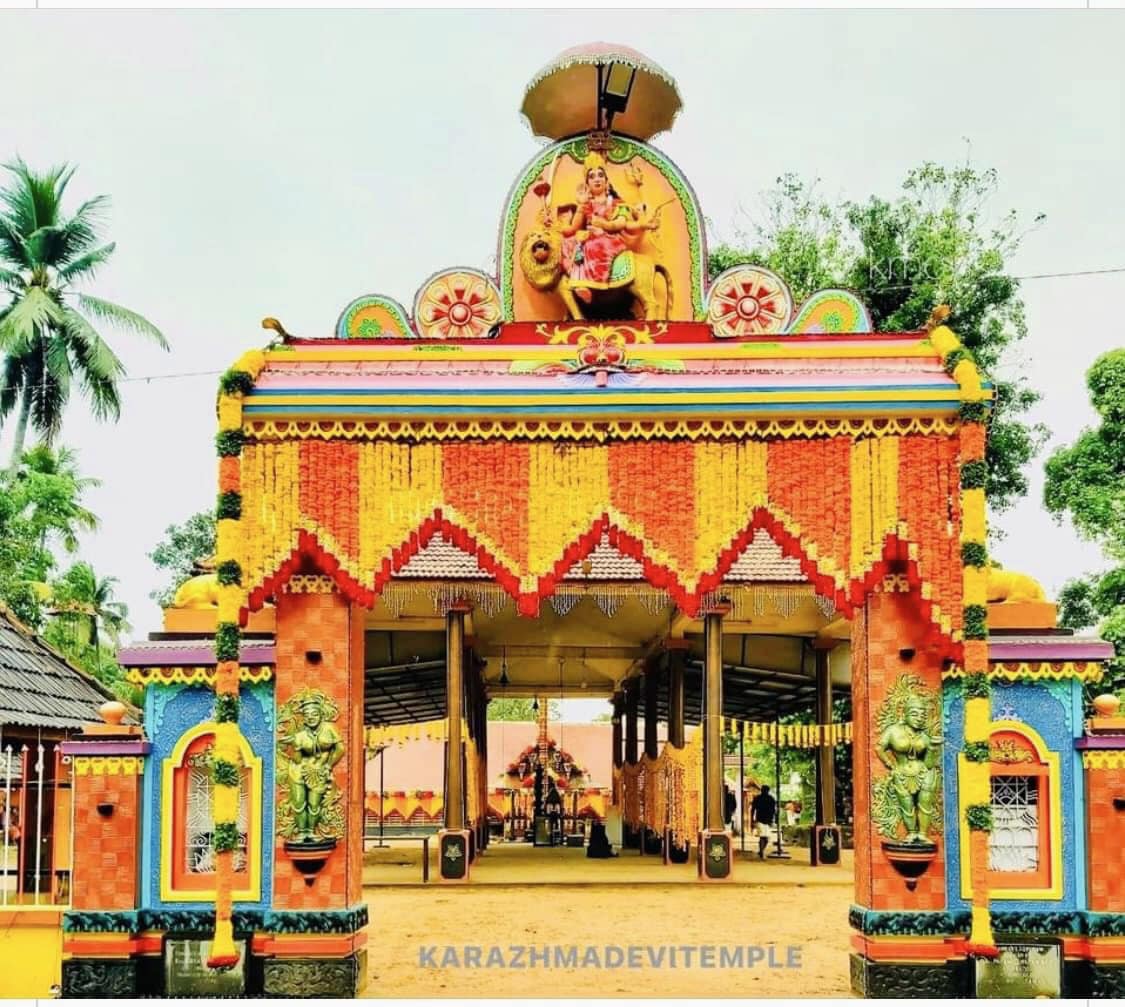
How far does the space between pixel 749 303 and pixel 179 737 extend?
15.7 feet

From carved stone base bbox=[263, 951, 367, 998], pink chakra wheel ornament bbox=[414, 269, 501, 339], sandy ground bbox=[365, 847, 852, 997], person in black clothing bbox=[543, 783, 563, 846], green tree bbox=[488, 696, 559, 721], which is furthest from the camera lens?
green tree bbox=[488, 696, 559, 721]

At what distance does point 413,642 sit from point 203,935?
9.40 metres

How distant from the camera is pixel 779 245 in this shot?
1006 inches

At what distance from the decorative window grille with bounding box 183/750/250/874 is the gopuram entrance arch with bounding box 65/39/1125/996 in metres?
0.02

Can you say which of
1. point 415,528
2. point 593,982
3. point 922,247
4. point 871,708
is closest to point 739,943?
point 593,982

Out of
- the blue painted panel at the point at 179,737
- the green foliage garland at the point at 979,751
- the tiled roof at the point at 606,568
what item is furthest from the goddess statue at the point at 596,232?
the tiled roof at the point at 606,568

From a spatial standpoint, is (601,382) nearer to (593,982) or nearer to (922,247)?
(593,982)

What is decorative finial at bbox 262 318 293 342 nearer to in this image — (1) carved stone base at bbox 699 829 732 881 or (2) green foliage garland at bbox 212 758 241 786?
(2) green foliage garland at bbox 212 758 241 786

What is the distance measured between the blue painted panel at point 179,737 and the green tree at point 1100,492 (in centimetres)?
1166

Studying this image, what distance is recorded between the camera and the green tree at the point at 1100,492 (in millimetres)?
18078

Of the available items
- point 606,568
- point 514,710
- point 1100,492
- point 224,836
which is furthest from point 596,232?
point 514,710

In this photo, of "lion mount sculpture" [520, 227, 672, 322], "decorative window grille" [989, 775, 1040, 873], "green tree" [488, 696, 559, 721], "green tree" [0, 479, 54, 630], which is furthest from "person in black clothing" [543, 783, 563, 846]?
"green tree" [488, 696, 559, 721]

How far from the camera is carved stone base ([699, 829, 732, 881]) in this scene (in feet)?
52.0

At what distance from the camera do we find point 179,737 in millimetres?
9609
